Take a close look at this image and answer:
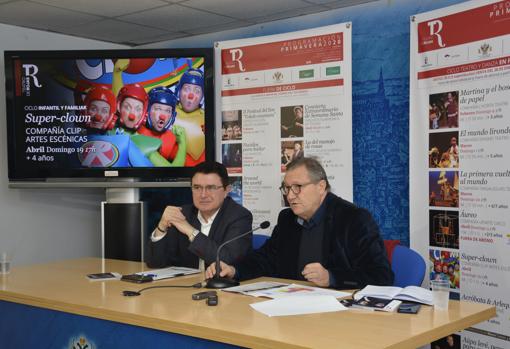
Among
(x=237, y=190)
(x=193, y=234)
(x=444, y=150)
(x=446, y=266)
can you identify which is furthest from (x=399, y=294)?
(x=237, y=190)

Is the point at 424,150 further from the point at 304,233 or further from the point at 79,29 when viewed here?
the point at 79,29

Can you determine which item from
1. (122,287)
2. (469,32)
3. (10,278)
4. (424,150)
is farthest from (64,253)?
(469,32)

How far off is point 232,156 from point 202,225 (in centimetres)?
143

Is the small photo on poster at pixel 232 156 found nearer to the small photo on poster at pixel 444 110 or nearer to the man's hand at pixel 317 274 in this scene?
the small photo on poster at pixel 444 110

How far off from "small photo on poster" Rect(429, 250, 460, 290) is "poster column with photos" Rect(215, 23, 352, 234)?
0.77m

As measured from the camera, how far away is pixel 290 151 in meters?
4.68

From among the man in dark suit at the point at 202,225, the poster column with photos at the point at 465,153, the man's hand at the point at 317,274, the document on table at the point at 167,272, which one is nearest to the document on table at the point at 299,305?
the man's hand at the point at 317,274

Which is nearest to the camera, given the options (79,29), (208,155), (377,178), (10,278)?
(10,278)

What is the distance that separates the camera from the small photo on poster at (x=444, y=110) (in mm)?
Result: 3789

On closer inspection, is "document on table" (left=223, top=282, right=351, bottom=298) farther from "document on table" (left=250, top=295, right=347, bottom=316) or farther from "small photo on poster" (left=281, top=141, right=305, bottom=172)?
"small photo on poster" (left=281, top=141, right=305, bottom=172)

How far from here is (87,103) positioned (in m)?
4.94

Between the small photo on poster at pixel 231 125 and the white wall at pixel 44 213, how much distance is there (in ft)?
5.04

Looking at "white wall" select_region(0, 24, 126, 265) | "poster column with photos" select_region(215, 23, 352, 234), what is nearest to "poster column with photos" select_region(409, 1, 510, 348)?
"poster column with photos" select_region(215, 23, 352, 234)

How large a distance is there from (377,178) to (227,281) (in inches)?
73.8
